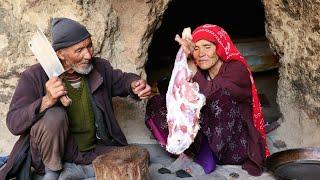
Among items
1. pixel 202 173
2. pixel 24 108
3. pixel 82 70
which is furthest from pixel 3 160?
pixel 202 173

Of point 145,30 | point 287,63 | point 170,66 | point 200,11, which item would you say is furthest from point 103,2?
point 200,11

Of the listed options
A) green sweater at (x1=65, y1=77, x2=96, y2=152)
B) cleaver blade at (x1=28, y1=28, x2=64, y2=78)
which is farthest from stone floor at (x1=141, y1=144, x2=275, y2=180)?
cleaver blade at (x1=28, y1=28, x2=64, y2=78)

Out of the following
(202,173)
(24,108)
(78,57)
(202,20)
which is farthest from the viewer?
(202,20)

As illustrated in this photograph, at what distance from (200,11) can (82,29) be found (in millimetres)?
3327

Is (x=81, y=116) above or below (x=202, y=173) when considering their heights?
above

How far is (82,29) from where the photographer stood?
12.5 ft

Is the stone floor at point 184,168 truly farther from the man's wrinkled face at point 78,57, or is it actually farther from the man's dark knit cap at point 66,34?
the man's dark knit cap at point 66,34

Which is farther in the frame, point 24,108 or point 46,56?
point 24,108

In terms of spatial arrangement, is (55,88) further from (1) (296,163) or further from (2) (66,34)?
(1) (296,163)

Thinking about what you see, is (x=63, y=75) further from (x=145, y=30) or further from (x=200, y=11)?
(x=200, y=11)

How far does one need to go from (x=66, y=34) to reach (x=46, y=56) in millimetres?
306

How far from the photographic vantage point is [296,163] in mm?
3986

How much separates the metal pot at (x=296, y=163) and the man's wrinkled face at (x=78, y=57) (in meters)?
1.46

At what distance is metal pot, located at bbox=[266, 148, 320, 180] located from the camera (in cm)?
388
